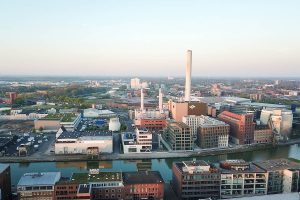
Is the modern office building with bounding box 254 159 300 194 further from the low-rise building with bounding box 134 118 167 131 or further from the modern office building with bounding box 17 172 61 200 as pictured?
the low-rise building with bounding box 134 118 167 131

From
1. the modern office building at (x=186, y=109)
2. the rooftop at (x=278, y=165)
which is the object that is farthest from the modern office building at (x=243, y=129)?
the rooftop at (x=278, y=165)

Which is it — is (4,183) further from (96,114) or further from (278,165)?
(96,114)

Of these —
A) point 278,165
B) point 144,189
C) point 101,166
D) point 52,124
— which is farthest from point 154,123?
point 144,189

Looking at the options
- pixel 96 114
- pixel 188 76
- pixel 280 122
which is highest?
pixel 188 76

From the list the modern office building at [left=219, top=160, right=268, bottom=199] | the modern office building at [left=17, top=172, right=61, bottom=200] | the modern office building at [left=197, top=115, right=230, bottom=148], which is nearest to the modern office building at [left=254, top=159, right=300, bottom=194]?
the modern office building at [left=219, top=160, right=268, bottom=199]

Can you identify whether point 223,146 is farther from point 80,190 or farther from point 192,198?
point 80,190

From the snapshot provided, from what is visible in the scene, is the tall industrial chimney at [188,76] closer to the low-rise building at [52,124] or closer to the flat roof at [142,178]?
the low-rise building at [52,124]

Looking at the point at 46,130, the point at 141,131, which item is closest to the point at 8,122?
the point at 46,130
